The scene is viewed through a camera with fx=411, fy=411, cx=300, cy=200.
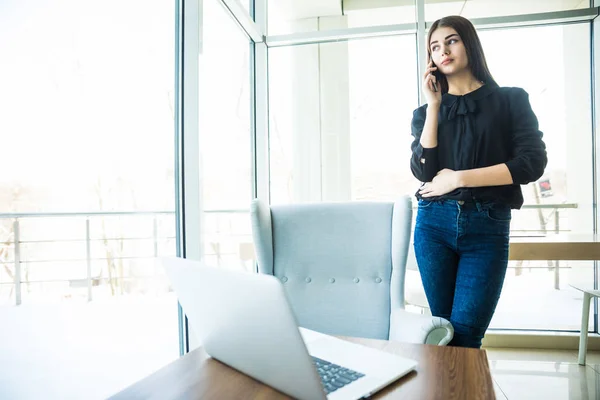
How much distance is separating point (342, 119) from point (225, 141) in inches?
41.0

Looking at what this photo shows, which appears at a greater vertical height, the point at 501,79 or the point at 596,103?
the point at 501,79

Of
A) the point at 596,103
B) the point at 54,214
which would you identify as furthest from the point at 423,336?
the point at 596,103

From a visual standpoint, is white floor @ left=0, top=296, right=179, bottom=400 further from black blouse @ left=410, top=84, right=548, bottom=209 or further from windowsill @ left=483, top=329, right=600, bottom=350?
windowsill @ left=483, top=329, right=600, bottom=350

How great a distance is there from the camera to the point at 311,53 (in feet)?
10.3

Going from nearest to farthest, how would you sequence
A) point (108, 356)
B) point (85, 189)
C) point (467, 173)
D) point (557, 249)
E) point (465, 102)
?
point (467, 173) → point (465, 102) → point (85, 189) → point (108, 356) → point (557, 249)

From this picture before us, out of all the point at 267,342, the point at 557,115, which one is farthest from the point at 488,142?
the point at 557,115

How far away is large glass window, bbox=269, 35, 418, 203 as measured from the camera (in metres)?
2.96

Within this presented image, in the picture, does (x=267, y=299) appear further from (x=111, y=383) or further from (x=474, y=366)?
(x=111, y=383)

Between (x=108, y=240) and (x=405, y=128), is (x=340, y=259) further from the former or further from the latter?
(x=405, y=128)

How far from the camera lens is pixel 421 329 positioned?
1.03m

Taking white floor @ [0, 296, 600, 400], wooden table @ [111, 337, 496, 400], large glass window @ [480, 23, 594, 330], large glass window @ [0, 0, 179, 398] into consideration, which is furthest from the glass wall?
wooden table @ [111, 337, 496, 400]

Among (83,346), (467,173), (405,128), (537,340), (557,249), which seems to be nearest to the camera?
(467,173)

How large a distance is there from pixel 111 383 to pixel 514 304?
106 inches

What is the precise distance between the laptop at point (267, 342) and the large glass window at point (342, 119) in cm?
233
